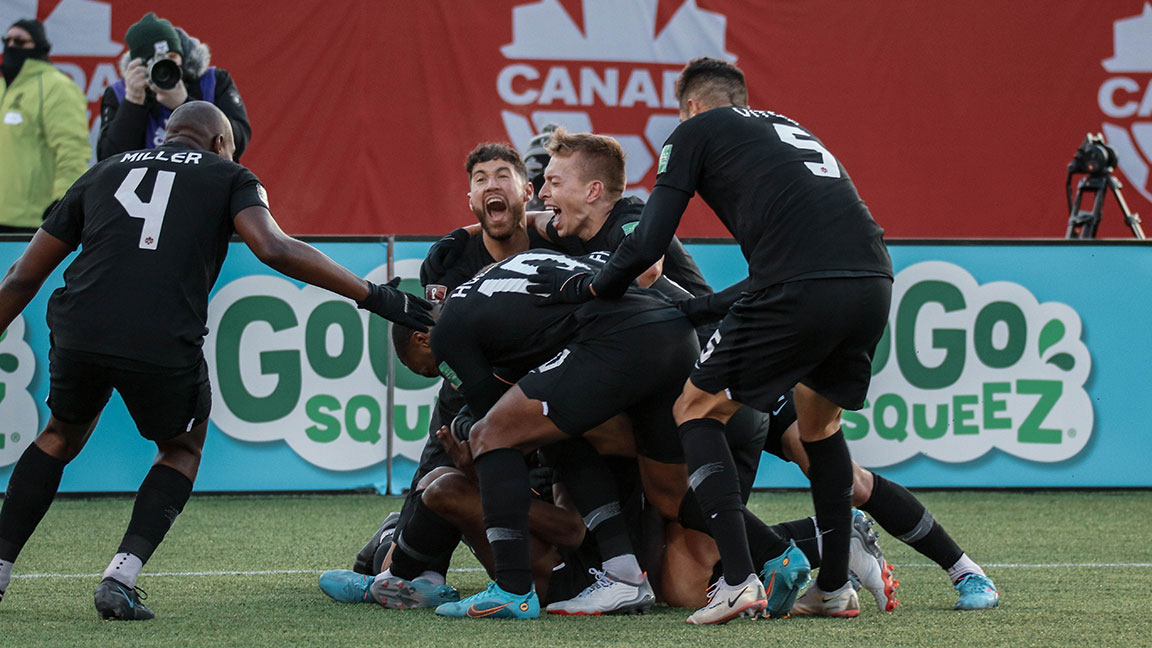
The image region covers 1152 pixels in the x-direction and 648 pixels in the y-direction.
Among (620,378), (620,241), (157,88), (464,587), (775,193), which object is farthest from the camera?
(157,88)

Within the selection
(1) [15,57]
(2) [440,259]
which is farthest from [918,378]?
(1) [15,57]

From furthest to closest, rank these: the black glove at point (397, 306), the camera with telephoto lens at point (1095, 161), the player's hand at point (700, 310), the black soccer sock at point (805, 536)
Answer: the camera with telephoto lens at point (1095, 161) < the black soccer sock at point (805, 536) < the player's hand at point (700, 310) < the black glove at point (397, 306)

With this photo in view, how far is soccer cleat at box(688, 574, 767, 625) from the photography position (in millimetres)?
4109

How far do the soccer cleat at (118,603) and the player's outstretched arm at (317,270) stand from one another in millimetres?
1099

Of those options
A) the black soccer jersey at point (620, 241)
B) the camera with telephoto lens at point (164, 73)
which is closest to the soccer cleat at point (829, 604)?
the black soccer jersey at point (620, 241)

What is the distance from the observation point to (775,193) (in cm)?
425

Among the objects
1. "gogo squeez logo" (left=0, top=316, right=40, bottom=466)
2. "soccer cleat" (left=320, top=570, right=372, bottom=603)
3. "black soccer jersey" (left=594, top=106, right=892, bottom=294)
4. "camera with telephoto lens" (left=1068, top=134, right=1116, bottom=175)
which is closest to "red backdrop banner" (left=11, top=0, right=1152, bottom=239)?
"camera with telephoto lens" (left=1068, top=134, right=1116, bottom=175)

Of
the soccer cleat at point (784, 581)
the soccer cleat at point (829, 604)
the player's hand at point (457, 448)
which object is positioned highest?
the player's hand at point (457, 448)

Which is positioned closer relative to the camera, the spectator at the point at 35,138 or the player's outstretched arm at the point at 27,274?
the player's outstretched arm at the point at 27,274

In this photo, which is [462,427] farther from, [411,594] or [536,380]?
[411,594]

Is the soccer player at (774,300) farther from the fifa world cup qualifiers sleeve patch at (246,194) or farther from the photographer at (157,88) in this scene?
the photographer at (157,88)

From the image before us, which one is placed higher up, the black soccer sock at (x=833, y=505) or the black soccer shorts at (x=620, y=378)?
the black soccer shorts at (x=620, y=378)

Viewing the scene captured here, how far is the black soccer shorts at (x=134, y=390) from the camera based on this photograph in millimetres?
4418

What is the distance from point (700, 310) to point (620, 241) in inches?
24.2
